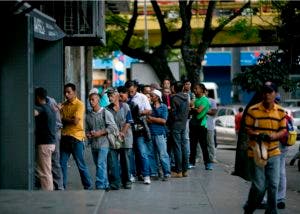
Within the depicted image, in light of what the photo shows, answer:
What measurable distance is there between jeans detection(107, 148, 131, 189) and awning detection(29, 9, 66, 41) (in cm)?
234

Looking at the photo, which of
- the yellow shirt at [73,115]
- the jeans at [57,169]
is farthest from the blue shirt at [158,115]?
the jeans at [57,169]

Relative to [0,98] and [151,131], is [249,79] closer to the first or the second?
[151,131]

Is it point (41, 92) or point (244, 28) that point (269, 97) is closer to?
point (41, 92)

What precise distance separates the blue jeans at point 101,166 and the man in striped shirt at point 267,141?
3.45 meters

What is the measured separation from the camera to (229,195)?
40.9 feet

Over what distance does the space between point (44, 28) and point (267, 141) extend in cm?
535

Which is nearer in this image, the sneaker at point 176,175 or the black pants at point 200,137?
the sneaker at point 176,175

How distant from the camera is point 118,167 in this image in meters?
12.7

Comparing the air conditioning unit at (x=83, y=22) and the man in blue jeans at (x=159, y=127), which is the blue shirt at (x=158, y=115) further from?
the air conditioning unit at (x=83, y=22)

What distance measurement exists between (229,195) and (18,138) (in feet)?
11.4

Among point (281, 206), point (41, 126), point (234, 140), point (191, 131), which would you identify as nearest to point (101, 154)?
point (41, 126)

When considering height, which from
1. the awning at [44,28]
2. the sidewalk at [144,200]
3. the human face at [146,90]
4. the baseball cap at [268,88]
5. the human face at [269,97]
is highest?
the awning at [44,28]

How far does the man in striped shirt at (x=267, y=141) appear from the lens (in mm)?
9477

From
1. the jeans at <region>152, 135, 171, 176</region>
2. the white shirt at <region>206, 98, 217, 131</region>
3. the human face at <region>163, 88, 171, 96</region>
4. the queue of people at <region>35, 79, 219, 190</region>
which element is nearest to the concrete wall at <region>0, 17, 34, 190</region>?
the queue of people at <region>35, 79, 219, 190</region>
